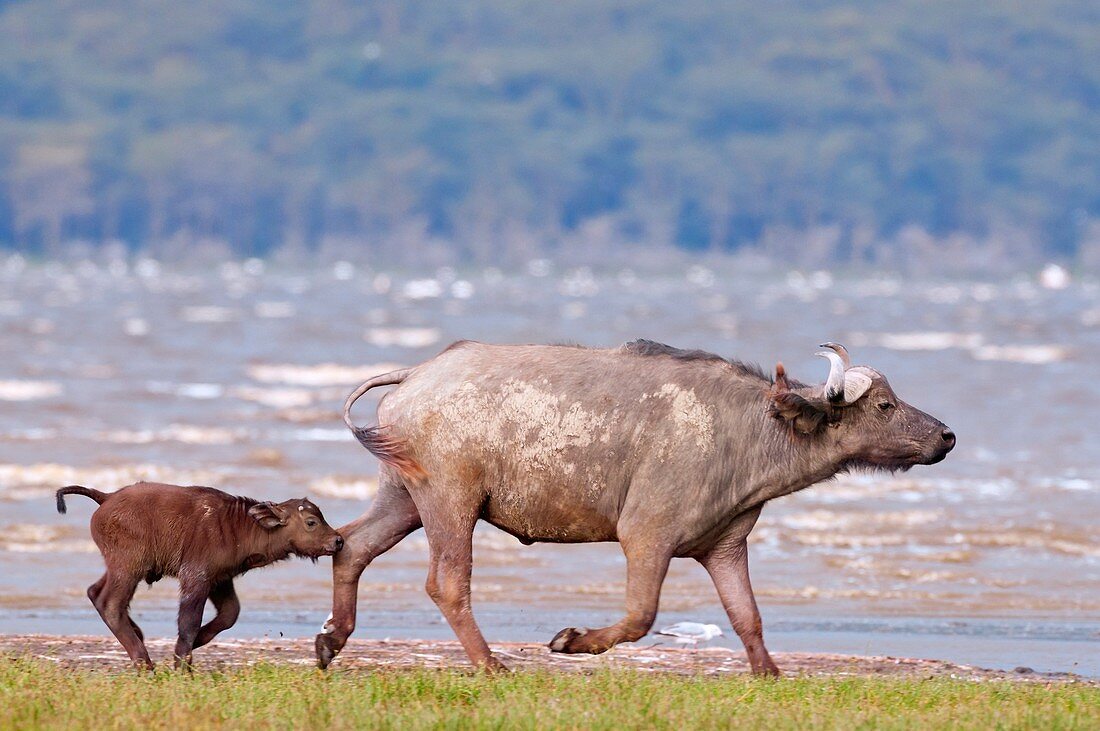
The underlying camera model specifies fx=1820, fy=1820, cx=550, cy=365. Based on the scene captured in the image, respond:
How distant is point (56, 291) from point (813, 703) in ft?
342

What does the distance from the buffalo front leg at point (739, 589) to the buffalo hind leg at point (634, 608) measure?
1.69 feet

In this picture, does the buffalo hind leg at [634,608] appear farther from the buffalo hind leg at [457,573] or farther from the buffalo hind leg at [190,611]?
the buffalo hind leg at [190,611]

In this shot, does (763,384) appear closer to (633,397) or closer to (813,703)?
(633,397)

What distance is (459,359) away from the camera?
33.5ft

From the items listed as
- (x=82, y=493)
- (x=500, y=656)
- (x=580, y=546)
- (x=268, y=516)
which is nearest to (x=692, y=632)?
(x=500, y=656)

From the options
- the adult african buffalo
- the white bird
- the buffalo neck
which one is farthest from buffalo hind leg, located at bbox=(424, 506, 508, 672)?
the white bird

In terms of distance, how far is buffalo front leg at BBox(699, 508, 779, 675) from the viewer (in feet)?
32.5

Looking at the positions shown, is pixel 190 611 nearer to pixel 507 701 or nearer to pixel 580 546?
pixel 507 701

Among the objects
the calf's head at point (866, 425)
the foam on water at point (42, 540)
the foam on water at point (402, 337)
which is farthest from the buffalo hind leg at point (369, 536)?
the foam on water at point (402, 337)

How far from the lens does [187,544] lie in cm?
984

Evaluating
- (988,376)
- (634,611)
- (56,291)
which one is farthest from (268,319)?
(634,611)

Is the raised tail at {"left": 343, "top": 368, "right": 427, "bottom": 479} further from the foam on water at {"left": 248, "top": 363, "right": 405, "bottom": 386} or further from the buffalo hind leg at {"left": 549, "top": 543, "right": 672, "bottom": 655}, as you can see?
the foam on water at {"left": 248, "top": 363, "right": 405, "bottom": 386}

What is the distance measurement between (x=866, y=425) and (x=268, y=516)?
131 inches

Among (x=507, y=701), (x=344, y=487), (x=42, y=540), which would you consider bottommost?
(x=507, y=701)
